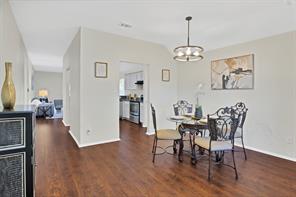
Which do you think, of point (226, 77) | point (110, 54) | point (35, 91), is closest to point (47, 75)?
point (35, 91)

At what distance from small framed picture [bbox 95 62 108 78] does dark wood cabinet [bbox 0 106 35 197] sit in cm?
284

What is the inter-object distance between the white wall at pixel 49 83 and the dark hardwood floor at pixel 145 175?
9.39 m

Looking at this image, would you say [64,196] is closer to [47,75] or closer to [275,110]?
[275,110]

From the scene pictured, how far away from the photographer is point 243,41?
13.7 feet

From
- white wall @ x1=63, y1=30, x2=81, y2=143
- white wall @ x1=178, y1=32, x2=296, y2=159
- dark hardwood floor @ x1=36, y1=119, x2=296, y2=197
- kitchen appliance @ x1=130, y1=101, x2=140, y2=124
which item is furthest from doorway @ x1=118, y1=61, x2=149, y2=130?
white wall @ x1=178, y1=32, x2=296, y2=159

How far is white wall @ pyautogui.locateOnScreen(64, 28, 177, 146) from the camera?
4180 millimetres

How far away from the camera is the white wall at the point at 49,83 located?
12000mm

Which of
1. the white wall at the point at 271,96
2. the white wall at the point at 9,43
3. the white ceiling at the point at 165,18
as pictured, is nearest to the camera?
the white wall at the point at 9,43

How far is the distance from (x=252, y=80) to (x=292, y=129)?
3.96 ft

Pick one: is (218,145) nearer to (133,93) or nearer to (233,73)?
(233,73)

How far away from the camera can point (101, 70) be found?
4402mm

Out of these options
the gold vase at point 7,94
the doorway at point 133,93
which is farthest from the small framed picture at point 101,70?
the gold vase at point 7,94

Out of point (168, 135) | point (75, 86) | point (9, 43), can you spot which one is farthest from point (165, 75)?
point (9, 43)

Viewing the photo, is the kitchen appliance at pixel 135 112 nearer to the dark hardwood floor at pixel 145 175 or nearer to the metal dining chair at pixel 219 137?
the dark hardwood floor at pixel 145 175
